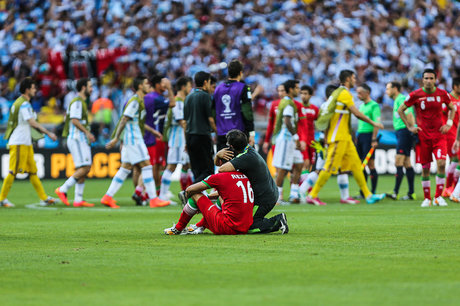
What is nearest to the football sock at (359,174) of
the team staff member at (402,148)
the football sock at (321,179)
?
the football sock at (321,179)

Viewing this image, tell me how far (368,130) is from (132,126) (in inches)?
205

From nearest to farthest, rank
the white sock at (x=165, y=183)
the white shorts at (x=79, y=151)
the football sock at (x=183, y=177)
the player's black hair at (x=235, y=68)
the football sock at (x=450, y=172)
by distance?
the player's black hair at (x=235, y=68)
the white shorts at (x=79, y=151)
the football sock at (x=450, y=172)
the white sock at (x=165, y=183)
the football sock at (x=183, y=177)

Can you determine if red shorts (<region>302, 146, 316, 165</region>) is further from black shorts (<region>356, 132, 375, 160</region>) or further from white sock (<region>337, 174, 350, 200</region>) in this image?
white sock (<region>337, 174, 350, 200</region>)

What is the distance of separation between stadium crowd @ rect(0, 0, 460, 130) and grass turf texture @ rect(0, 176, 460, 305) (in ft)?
60.3

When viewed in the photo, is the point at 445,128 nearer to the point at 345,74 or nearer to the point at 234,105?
the point at 345,74

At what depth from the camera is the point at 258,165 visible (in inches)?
378

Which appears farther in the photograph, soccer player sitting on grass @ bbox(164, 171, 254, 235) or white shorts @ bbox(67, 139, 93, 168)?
white shorts @ bbox(67, 139, 93, 168)

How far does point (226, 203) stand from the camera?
947cm

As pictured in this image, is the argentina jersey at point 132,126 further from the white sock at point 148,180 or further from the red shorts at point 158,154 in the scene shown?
the red shorts at point 158,154

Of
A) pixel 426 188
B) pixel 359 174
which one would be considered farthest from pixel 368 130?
pixel 426 188

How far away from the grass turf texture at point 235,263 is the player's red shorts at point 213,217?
0.49 ft

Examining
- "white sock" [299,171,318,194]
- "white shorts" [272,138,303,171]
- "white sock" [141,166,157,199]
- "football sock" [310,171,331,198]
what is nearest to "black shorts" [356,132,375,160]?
"white sock" [299,171,318,194]

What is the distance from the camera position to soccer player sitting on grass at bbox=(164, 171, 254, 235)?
939 centimetres

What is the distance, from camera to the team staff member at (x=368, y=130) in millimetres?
17484
